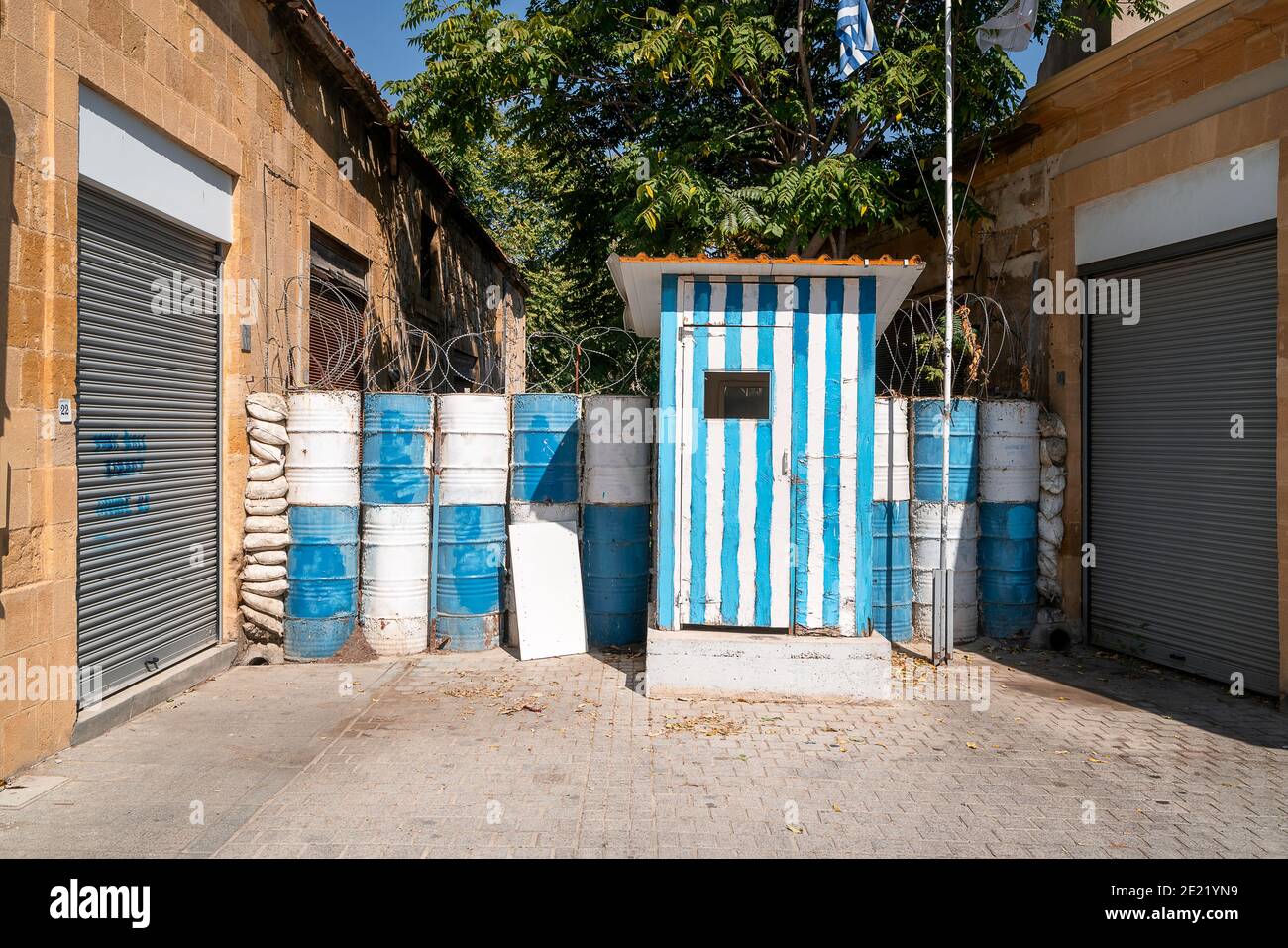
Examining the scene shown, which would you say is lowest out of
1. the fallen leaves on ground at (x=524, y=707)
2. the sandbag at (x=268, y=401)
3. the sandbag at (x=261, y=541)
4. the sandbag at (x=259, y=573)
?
the fallen leaves on ground at (x=524, y=707)

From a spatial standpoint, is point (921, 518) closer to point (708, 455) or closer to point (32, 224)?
point (708, 455)

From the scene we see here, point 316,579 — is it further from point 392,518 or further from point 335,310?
point 335,310

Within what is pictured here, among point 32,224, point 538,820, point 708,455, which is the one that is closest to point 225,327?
point 32,224

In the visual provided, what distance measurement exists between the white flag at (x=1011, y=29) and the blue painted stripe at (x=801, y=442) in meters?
3.84

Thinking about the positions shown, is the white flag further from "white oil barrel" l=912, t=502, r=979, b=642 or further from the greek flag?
"white oil barrel" l=912, t=502, r=979, b=642

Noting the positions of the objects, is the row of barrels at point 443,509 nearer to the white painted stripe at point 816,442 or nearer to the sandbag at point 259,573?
the sandbag at point 259,573

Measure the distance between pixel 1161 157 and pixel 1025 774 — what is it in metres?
5.71

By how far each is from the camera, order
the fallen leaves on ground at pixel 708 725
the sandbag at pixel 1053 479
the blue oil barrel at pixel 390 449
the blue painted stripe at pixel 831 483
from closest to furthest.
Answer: the fallen leaves on ground at pixel 708 725
the blue painted stripe at pixel 831 483
the blue oil barrel at pixel 390 449
the sandbag at pixel 1053 479

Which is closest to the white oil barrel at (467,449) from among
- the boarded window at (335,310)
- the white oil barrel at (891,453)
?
the boarded window at (335,310)

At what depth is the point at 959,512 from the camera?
8422 millimetres

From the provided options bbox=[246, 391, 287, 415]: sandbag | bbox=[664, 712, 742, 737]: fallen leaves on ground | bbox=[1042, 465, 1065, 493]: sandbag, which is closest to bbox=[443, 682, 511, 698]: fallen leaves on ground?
bbox=[664, 712, 742, 737]: fallen leaves on ground

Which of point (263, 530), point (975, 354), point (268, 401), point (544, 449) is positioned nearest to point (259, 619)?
point (263, 530)

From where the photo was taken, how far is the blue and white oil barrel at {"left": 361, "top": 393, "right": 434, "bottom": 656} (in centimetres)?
783

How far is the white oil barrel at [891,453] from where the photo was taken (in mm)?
8352
